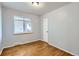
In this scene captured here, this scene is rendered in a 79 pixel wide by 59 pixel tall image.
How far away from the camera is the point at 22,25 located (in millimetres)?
5266

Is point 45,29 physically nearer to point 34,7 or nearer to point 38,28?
point 38,28

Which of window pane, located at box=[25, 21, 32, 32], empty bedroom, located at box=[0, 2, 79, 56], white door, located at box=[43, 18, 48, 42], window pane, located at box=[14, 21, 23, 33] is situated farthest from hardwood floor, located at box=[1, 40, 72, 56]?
window pane, located at box=[25, 21, 32, 32]

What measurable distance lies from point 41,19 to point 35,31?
106 centimetres

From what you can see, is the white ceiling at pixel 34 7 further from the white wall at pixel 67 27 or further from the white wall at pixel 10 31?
the white wall at pixel 10 31

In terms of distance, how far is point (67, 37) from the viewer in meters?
3.25

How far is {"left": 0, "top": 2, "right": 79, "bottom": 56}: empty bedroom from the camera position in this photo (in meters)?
3.05

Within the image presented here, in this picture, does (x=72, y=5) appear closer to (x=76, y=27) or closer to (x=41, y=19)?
(x=76, y=27)

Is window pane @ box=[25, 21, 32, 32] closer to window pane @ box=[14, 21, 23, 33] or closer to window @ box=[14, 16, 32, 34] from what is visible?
window @ box=[14, 16, 32, 34]

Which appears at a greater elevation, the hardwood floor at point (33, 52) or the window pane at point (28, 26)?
the window pane at point (28, 26)

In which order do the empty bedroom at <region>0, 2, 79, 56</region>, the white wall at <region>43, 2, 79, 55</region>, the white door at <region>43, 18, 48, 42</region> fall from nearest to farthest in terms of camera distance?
the white wall at <region>43, 2, 79, 55</region>, the empty bedroom at <region>0, 2, 79, 56</region>, the white door at <region>43, 18, 48, 42</region>

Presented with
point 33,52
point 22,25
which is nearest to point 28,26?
point 22,25

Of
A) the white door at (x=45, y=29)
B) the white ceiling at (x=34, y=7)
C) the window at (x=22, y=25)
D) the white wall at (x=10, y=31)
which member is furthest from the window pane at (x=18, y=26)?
the white door at (x=45, y=29)

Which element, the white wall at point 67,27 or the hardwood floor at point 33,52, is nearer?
the white wall at point 67,27

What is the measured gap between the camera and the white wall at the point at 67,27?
2.80m
